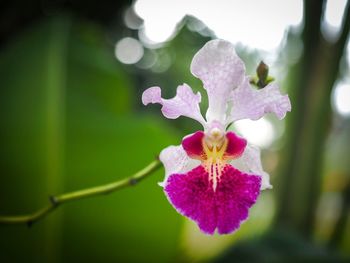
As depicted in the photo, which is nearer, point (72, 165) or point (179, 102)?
point (179, 102)

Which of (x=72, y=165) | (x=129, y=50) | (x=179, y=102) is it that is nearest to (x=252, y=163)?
(x=179, y=102)

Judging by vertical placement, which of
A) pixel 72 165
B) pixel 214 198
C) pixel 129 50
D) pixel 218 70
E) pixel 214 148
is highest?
pixel 129 50

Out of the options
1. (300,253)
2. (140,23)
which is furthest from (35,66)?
A: (300,253)

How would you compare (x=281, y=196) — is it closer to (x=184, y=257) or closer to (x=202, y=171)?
(x=184, y=257)

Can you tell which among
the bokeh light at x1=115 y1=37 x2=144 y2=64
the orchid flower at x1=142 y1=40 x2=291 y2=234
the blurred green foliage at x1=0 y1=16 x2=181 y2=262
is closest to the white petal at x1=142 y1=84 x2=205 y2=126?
A: the orchid flower at x1=142 y1=40 x2=291 y2=234

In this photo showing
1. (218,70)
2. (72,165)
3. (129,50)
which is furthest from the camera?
→ (129,50)

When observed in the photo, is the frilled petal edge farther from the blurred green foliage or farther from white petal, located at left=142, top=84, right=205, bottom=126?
the blurred green foliage

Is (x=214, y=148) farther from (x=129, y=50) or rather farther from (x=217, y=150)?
(x=129, y=50)
